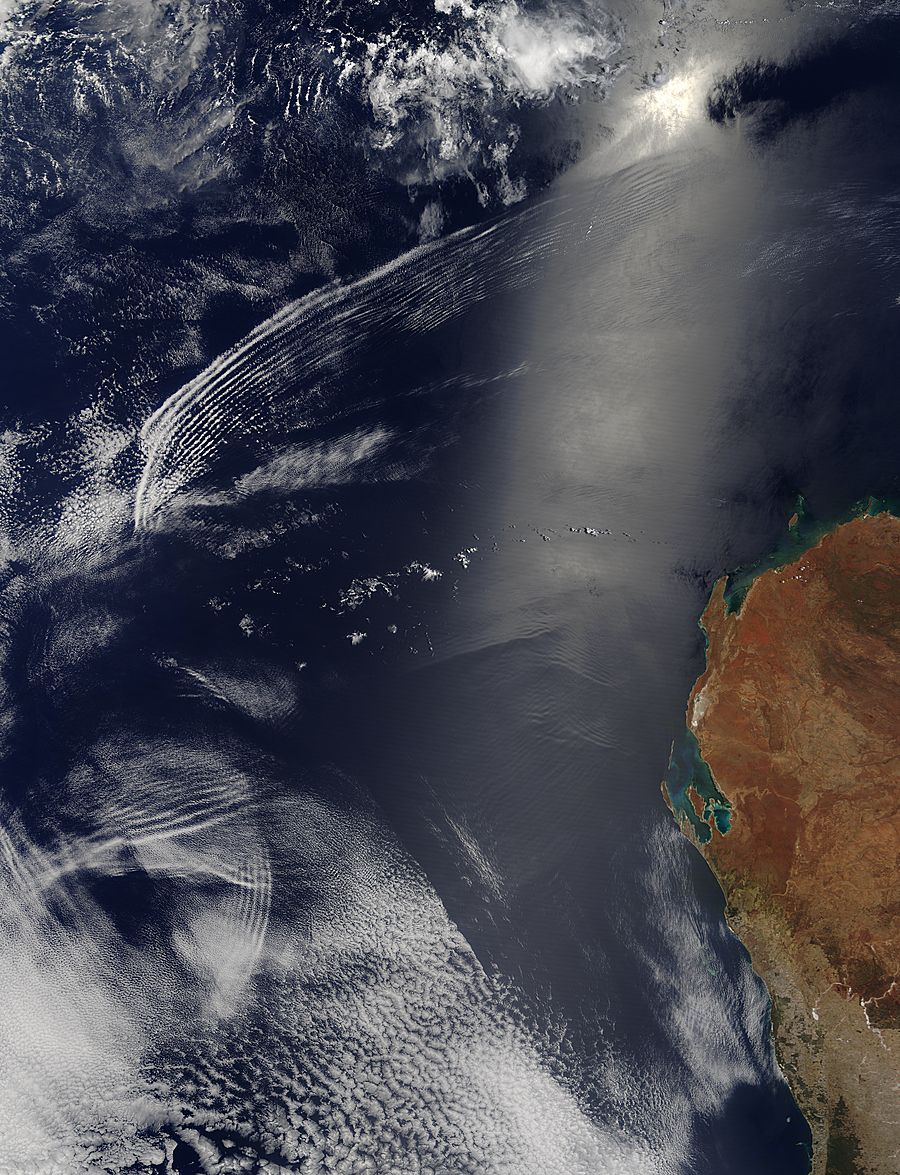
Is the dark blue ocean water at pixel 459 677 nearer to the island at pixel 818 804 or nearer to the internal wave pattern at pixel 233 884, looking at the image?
the internal wave pattern at pixel 233 884

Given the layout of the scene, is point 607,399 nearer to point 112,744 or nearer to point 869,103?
point 869,103

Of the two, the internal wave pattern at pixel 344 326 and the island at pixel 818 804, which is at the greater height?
the internal wave pattern at pixel 344 326

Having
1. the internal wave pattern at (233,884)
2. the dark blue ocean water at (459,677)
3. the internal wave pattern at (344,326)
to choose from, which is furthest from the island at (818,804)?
the internal wave pattern at (344,326)

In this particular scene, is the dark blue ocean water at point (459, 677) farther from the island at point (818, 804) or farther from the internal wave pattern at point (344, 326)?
the island at point (818, 804)

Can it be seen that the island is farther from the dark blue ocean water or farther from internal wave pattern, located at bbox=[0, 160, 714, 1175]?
internal wave pattern, located at bbox=[0, 160, 714, 1175]

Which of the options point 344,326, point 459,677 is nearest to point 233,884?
point 459,677

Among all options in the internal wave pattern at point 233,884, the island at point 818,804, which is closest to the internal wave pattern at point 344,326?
the internal wave pattern at point 233,884

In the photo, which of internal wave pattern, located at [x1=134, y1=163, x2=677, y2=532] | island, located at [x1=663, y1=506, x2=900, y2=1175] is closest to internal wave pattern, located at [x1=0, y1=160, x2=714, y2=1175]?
internal wave pattern, located at [x1=134, y1=163, x2=677, y2=532]

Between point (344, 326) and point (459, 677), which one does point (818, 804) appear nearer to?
point (459, 677)

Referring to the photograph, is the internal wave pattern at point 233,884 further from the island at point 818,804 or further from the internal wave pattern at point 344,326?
the island at point 818,804

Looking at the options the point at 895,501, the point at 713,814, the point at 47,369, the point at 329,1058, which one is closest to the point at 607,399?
the point at 895,501

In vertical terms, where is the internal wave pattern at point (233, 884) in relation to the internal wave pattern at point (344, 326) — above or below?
below
